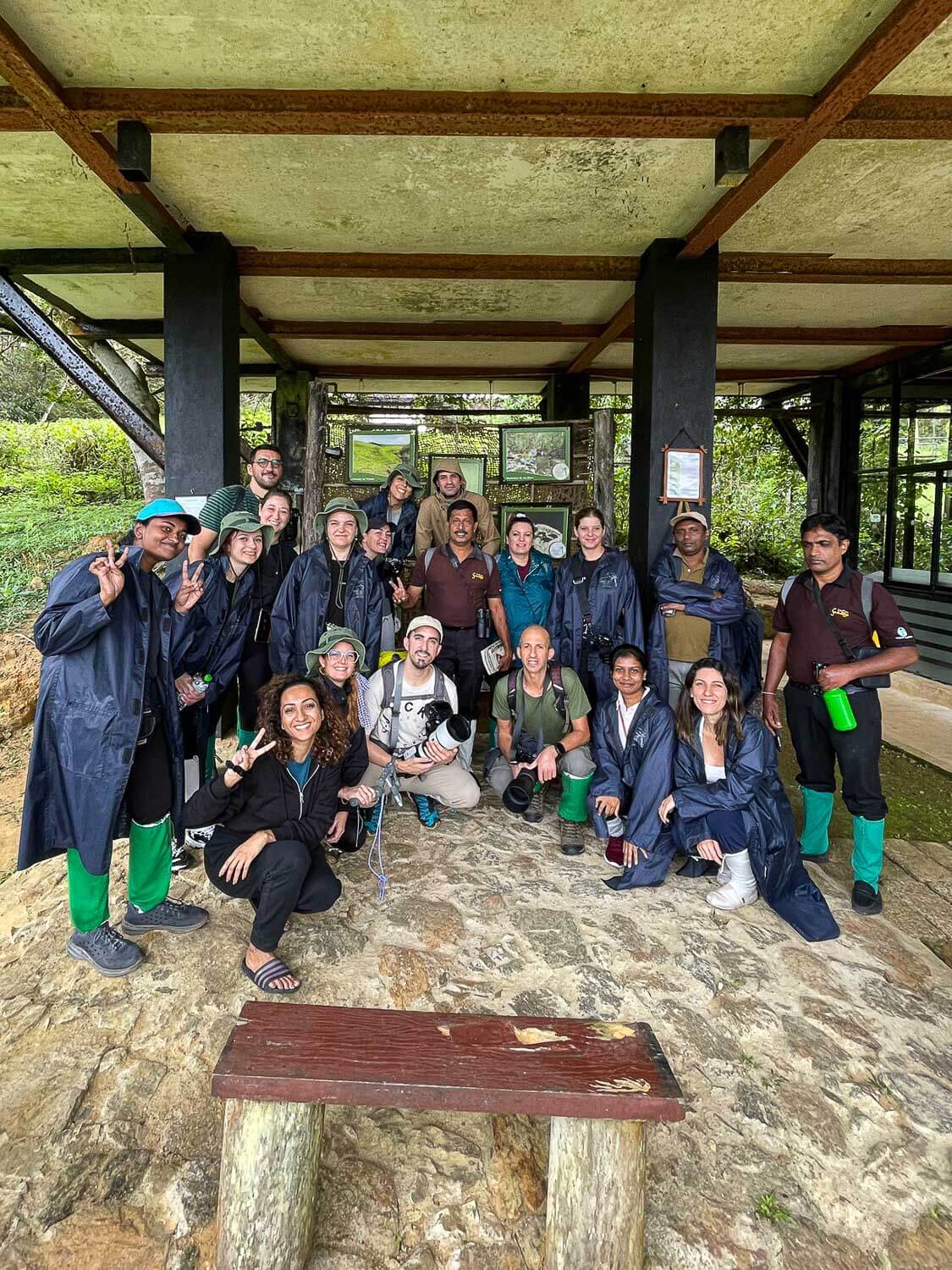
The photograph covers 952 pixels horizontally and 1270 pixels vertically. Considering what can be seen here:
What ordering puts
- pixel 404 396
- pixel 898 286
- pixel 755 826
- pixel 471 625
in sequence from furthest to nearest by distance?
pixel 404 396 < pixel 898 286 < pixel 471 625 < pixel 755 826

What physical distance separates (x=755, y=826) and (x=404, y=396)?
809 cm

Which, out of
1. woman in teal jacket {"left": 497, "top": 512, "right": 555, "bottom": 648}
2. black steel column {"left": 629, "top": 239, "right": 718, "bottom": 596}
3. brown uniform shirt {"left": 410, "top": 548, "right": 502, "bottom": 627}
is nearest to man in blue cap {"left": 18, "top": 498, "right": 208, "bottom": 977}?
brown uniform shirt {"left": 410, "top": 548, "right": 502, "bottom": 627}

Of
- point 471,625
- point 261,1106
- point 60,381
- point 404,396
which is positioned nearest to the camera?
point 261,1106

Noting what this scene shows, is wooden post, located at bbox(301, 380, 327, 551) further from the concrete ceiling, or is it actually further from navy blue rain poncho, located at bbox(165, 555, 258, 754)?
navy blue rain poncho, located at bbox(165, 555, 258, 754)

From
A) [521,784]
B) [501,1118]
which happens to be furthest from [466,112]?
[501,1118]

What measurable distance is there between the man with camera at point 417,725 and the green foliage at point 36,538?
4.98 metres

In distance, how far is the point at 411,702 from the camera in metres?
4.12

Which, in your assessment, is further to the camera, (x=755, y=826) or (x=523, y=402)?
(x=523, y=402)

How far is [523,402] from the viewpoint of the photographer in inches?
530

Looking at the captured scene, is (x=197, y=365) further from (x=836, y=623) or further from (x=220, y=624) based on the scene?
(x=836, y=623)

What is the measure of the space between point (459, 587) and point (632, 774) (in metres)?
1.71

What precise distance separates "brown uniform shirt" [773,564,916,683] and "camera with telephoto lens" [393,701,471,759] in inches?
74.1

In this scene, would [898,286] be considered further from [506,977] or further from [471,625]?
[506,977]

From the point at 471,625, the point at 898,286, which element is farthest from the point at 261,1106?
the point at 898,286
